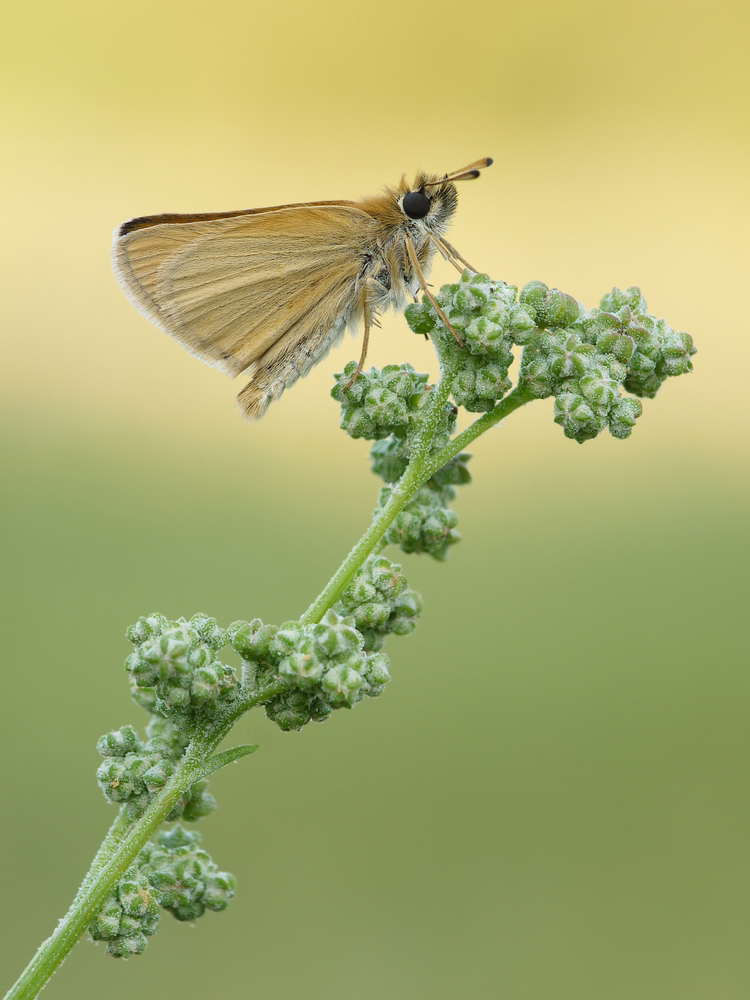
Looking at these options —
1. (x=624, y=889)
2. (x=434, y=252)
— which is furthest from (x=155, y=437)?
(x=434, y=252)

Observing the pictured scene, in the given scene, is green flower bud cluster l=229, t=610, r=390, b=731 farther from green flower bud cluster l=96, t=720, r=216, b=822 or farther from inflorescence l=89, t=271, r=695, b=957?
green flower bud cluster l=96, t=720, r=216, b=822

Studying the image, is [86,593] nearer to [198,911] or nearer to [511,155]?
[198,911]

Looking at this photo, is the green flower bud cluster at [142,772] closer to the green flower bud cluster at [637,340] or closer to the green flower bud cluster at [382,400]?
the green flower bud cluster at [382,400]

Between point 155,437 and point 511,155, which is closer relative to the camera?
point 155,437

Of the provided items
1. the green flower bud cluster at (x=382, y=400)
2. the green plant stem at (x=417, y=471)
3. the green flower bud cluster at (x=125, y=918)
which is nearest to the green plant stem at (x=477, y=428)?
the green plant stem at (x=417, y=471)

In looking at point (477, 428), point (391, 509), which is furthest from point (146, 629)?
point (477, 428)

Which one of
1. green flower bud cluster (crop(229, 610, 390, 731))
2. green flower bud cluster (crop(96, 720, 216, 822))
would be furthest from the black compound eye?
green flower bud cluster (crop(96, 720, 216, 822))
